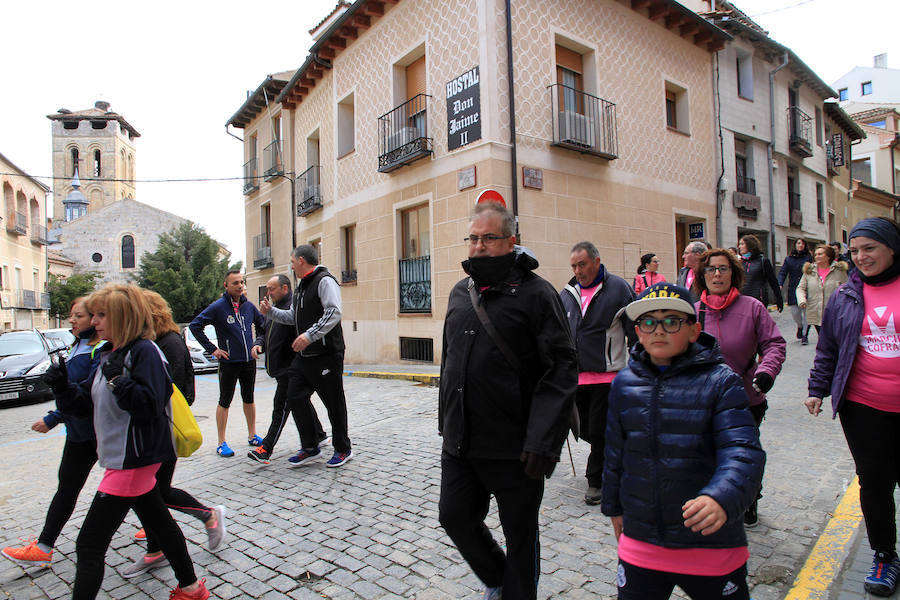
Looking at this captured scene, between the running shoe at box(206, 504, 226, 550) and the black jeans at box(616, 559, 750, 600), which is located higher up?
the black jeans at box(616, 559, 750, 600)

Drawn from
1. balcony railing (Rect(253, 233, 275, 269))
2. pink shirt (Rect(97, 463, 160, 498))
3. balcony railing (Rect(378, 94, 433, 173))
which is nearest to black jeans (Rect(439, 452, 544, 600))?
pink shirt (Rect(97, 463, 160, 498))

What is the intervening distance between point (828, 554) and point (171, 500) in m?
3.75

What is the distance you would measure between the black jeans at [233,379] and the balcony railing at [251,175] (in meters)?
17.6

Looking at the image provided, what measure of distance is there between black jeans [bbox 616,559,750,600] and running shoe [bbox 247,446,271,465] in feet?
13.5

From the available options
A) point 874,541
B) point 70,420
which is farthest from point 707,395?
point 70,420

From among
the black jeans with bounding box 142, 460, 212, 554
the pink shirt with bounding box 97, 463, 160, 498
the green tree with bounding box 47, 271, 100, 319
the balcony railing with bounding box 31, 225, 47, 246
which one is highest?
the balcony railing with bounding box 31, 225, 47, 246

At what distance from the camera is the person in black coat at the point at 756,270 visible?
6.07m

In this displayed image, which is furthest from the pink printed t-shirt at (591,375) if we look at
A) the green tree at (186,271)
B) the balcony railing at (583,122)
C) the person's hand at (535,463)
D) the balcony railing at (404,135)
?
the green tree at (186,271)

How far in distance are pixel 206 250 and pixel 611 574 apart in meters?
40.1

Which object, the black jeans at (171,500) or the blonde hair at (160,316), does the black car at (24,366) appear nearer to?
the blonde hair at (160,316)

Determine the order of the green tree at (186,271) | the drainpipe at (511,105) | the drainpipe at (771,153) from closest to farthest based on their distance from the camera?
the drainpipe at (511,105) → the drainpipe at (771,153) → the green tree at (186,271)

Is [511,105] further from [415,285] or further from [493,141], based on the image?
[415,285]

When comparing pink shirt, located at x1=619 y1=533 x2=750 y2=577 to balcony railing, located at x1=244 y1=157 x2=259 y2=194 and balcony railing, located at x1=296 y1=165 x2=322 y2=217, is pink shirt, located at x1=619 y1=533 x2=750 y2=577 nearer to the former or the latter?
balcony railing, located at x1=296 y1=165 x2=322 y2=217

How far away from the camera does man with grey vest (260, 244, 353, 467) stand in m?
5.07
